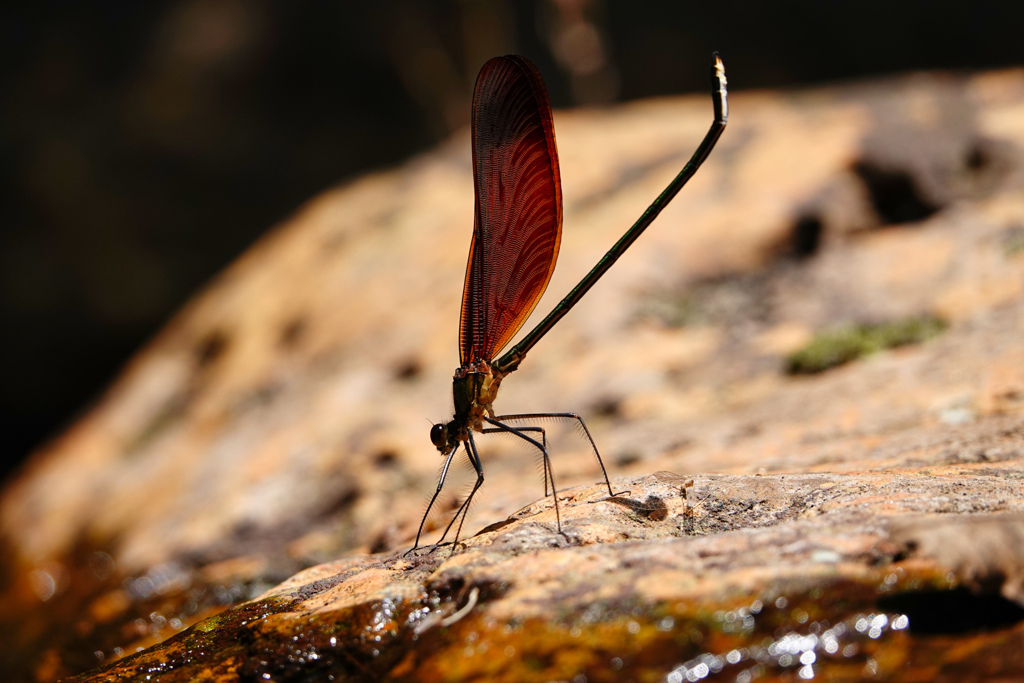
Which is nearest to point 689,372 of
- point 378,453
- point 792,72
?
point 378,453

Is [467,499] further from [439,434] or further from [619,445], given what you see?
[619,445]

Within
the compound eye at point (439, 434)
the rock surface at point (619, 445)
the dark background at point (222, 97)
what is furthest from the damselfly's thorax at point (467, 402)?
the dark background at point (222, 97)

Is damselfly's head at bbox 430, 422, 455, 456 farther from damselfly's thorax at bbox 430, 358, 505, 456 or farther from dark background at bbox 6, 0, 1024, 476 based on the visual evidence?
dark background at bbox 6, 0, 1024, 476

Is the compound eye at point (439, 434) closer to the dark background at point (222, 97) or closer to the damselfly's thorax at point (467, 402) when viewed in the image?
the damselfly's thorax at point (467, 402)

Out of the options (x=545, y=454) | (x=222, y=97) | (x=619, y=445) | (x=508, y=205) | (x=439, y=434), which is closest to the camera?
(x=545, y=454)

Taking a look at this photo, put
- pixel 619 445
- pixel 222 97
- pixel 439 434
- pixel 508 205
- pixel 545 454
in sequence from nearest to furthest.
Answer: pixel 545 454
pixel 508 205
pixel 439 434
pixel 619 445
pixel 222 97

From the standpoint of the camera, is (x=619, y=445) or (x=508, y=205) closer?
(x=508, y=205)

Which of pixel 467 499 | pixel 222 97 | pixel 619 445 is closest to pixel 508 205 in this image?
pixel 467 499

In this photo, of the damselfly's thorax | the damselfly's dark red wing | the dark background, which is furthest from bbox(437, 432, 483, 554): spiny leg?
the dark background
